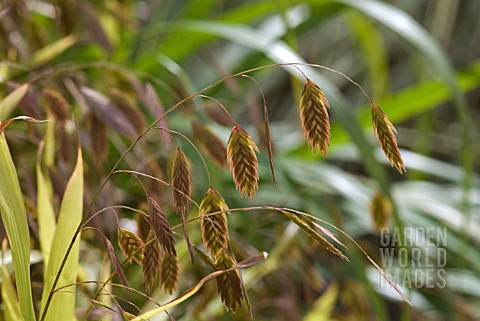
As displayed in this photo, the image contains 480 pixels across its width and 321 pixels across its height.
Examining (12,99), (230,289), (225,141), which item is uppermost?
(225,141)

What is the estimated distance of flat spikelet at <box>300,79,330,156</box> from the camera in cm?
44

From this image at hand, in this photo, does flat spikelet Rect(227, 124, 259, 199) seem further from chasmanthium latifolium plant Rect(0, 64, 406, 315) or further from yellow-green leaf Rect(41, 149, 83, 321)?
yellow-green leaf Rect(41, 149, 83, 321)

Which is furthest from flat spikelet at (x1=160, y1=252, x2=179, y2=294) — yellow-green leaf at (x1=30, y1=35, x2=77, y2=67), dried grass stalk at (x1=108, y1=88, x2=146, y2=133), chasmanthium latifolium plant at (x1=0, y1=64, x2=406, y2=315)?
yellow-green leaf at (x1=30, y1=35, x2=77, y2=67)

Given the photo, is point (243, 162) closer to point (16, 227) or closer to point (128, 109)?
point (16, 227)

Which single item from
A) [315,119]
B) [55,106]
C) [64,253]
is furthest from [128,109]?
[315,119]

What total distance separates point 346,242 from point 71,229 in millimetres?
520

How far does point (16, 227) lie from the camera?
495mm

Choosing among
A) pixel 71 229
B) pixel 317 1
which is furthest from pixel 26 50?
pixel 71 229

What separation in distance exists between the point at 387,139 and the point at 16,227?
23cm

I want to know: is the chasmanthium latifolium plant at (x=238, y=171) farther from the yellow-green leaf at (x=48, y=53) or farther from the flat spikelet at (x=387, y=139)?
the yellow-green leaf at (x=48, y=53)

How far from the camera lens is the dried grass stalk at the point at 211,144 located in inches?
24.5

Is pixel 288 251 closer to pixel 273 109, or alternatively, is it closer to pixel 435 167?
pixel 435 167

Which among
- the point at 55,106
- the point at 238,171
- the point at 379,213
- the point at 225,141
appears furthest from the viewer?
the point at 225,141

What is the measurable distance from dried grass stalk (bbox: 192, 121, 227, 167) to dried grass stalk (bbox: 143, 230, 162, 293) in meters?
0.14
